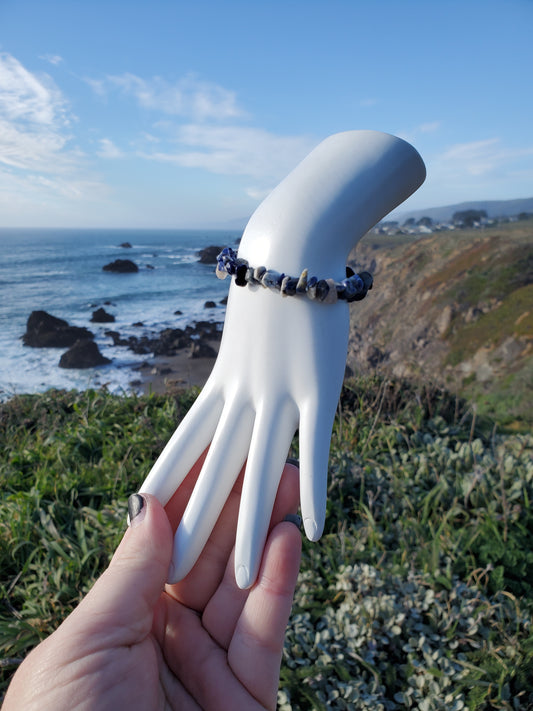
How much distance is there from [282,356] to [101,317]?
36.7ft

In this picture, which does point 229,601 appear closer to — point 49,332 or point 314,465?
point 314,465

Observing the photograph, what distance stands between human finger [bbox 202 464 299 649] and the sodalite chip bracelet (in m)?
0.69

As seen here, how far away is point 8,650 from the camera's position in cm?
209

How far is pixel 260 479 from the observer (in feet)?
4.42

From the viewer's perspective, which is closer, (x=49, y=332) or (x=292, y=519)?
(x=292, y=519)

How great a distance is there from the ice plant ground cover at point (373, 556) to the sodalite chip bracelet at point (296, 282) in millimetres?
1481

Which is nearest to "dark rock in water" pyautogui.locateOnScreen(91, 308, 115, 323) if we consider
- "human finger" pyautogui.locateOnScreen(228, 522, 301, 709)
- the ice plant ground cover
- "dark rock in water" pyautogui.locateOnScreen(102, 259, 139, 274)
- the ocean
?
the ocean

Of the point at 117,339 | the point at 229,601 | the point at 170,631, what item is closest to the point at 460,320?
the point at 117,339

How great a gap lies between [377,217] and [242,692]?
1.58 metres

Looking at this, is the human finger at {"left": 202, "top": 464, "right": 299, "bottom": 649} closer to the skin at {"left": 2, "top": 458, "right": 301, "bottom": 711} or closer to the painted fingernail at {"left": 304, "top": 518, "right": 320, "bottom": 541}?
the skin at {"left": 2, "top": 458, "right": 301, "bottom": 711}

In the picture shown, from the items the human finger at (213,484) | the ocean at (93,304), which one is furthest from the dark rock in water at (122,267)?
the human finger at (213,484)

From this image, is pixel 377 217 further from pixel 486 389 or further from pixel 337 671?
pixel 486 389

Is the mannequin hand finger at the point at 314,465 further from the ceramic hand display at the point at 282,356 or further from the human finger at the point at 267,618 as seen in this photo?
the human finger at the point at 267,618

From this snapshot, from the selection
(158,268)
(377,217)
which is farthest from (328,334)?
(158,268)
